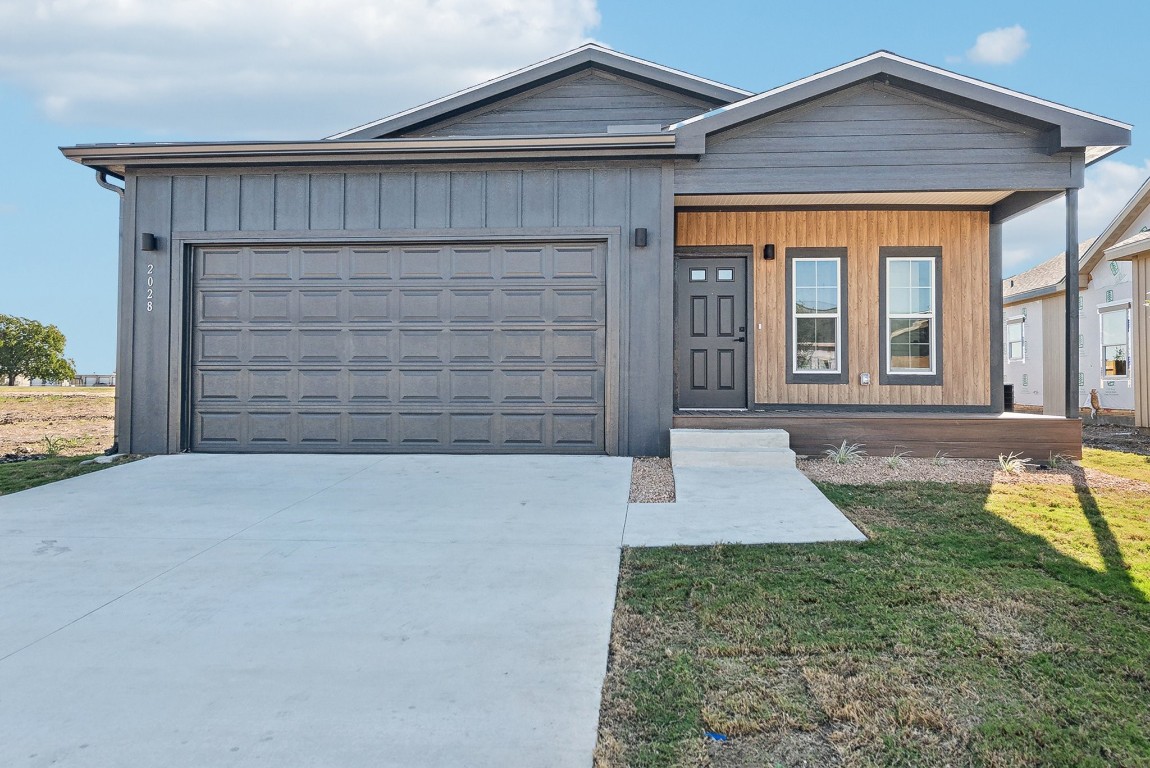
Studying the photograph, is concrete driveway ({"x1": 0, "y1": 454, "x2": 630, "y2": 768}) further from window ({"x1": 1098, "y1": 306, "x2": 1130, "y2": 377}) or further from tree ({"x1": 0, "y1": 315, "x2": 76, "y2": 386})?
tree ({"x1": 0, "y1": 315, "x2": 76, "y2": 386})

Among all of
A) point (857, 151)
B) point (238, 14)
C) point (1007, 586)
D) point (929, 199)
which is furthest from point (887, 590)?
point (238, 14)

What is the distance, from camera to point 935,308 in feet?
29.1

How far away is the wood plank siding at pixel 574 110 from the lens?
379 inches

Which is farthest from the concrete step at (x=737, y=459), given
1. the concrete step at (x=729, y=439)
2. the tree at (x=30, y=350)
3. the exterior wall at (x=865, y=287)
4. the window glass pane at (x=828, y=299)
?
the tree at (x=30, y=350)

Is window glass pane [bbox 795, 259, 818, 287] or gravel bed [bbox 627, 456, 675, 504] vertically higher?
window glass pane [bbox 795, 259, 818, 287]

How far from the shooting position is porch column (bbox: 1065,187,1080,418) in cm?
710

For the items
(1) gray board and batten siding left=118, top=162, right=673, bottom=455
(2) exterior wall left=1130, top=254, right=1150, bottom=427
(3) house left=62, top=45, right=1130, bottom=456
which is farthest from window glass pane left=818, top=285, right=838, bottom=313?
(2) exterior wall left=1130, top=254, right=1150, bottom=427

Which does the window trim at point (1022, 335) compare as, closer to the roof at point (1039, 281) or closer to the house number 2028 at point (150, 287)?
the roof at point (1039, 281)

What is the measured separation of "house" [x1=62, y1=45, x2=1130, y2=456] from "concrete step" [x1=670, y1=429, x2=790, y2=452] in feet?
1.36

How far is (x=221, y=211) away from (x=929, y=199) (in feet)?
27.5

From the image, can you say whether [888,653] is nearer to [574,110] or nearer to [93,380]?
[574,110]

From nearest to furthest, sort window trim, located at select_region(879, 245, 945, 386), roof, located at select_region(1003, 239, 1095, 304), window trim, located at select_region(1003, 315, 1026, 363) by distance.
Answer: window trim, located at select_region(879, 245, 945, 386) → roof, located at select_region(1003, 239, 1095, 304) → window trim, located at select_region(1003, 315, 1026, 363)

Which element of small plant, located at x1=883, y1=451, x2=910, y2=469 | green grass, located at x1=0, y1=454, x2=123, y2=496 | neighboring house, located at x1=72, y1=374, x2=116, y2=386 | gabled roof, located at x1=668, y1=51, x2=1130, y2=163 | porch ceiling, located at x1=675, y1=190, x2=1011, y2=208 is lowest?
green grass, located at x1=0, y1=454, x2=123, y2=496

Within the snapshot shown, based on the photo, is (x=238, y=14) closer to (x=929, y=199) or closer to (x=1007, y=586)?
(x=929, y=199)
